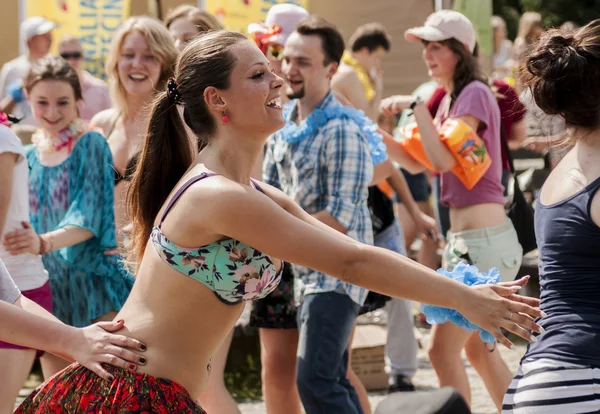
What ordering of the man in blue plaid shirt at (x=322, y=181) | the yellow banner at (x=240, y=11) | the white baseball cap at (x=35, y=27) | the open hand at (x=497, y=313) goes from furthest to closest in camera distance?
1. the yellow banner at (x=240, y=11)
2. the white baseball cap at (x=35, y=27)
3. the man in blue plaid shirt at (x=322, y=181)
4. the open hand at (x=497, y=313)

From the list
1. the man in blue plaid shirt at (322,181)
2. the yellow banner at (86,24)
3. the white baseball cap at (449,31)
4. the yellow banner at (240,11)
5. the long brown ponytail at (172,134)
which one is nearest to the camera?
the long brown ponytail at (172,134)

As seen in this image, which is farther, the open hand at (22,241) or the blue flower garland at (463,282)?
the open hand at (22,241)

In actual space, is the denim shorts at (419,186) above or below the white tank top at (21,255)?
below

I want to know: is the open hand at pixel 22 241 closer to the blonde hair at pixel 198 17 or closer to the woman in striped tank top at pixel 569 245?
the blonde hair at pixel 198 17

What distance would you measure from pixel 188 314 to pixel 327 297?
1.69 metres

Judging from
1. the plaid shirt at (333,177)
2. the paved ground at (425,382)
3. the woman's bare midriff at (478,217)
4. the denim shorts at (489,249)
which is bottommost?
the paved ground at (425,382)

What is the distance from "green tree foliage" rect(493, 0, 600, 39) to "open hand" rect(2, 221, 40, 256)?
24154mm

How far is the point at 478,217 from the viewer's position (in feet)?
16.8

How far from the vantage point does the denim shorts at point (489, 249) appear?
199 inches

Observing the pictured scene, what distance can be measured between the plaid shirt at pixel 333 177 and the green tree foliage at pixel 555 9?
2363cm

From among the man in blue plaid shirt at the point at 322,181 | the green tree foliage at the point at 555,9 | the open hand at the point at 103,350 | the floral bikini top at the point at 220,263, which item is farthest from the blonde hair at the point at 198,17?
the green tree foliage at the point at 555,9

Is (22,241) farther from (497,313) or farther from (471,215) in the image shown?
(497,313)

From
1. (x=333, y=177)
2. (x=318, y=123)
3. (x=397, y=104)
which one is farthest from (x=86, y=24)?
(x=333, y=177)

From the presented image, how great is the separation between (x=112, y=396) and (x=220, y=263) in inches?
17.6
